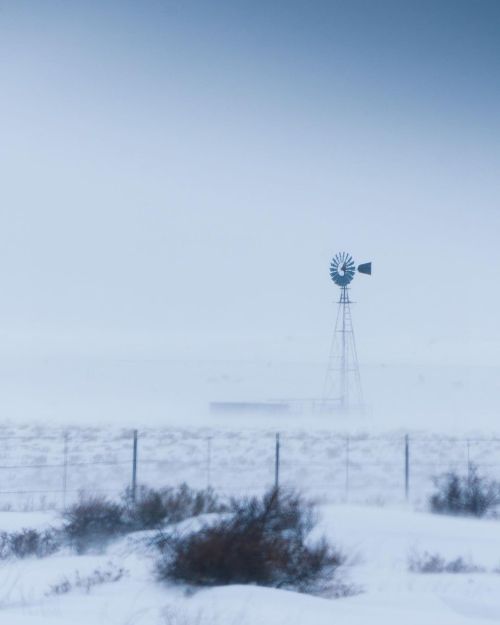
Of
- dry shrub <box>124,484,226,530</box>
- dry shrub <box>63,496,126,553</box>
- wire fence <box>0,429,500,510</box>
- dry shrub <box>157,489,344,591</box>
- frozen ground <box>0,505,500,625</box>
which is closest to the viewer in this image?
frozen ground <box>0,505,500,625</box>

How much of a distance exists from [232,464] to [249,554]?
23.4 metres

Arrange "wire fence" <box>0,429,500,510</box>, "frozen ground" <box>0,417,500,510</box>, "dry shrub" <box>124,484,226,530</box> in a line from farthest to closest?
"frozen ground" <box>0,417,500,510</box>, "wire fence" <box>0,429,500,510</box>, "dry shrub" <box>124,484,226,530</box>

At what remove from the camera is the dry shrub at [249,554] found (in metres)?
11.6

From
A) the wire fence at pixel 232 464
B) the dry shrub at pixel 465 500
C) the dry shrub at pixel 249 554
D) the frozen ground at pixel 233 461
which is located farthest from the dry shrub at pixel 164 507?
the dry shrub at pixel 465 500

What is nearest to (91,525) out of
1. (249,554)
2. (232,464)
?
(249,554)

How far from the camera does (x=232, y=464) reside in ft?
115

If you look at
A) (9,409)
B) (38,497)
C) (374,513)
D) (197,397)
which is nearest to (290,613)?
(374,513)

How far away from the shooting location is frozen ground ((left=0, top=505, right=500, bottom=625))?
9.59 meters

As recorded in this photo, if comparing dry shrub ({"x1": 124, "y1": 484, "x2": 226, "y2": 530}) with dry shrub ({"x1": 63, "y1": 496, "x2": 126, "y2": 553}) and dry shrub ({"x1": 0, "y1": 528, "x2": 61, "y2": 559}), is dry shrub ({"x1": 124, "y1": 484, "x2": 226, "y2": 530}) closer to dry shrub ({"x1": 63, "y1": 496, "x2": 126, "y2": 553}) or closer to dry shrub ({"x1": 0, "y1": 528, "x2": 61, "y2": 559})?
dry shrub ({"x1": 63, "y1": 496, "x2": 126, "y2": 553})

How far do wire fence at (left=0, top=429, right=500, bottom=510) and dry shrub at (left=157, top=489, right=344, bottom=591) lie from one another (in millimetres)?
9297

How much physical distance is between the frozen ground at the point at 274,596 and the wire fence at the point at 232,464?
23.5ft

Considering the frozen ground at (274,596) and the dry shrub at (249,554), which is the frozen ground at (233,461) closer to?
the frozen ground at (274,596)

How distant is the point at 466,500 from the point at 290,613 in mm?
13439

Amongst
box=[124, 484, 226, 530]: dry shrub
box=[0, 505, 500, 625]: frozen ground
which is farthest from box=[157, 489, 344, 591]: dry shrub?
box=[124, 484, 226, 530]: dry shrub
